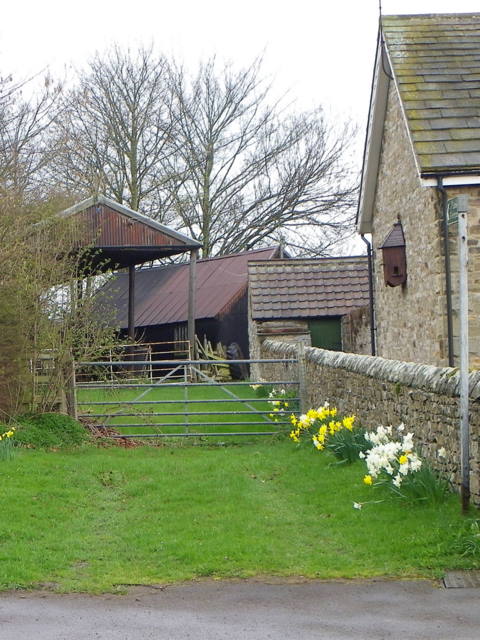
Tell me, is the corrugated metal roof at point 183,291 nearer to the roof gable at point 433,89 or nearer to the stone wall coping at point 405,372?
the roof gable at point 433,89

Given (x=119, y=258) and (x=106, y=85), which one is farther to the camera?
(x=106, y=85)

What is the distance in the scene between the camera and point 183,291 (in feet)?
116

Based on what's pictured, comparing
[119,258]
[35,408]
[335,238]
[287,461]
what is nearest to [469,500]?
[287,461]

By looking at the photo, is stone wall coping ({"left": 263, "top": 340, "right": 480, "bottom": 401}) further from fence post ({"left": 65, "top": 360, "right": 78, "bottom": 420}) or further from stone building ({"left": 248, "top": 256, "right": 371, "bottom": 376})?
stone building ({"left": 248, "top": 256, "right": 371, "bottom": 376})

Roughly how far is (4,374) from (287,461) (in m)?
4.40

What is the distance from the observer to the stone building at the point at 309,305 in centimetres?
2628

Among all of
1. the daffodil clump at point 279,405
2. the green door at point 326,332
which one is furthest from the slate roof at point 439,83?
the green door at point 326,332

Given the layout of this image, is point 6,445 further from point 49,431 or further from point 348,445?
point 348,445

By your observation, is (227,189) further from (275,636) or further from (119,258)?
(275,636)

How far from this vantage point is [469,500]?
8.09 metres

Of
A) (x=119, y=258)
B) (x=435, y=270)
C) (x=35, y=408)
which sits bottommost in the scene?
(x=35, y=408)

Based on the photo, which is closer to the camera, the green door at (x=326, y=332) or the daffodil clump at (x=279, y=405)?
the daffodil clump at (x=279, y=405)

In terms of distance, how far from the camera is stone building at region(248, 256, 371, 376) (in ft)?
86.2

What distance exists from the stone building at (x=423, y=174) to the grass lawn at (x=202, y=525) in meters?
4.27
